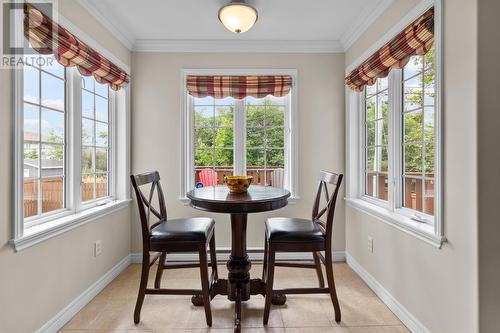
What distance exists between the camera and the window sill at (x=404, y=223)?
5.77ft

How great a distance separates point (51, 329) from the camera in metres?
1.92

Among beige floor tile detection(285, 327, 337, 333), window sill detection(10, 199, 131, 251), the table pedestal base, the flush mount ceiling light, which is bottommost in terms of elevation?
beige floor tile detection(285, 327, 337, 333)

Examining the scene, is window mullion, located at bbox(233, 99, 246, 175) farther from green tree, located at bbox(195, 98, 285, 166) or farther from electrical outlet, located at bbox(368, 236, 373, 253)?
electrical outlet, located at bbox(368, 236, 373, 253)

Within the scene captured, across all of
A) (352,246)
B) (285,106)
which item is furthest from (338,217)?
(285,106)

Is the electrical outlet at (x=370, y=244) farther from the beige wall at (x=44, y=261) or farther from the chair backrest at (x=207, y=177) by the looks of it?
the beige wall at (x=44, y=261)

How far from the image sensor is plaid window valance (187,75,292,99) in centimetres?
323

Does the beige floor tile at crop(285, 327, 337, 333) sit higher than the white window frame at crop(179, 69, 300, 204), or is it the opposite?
the white window frame at crop(179, 69, 300, 204)

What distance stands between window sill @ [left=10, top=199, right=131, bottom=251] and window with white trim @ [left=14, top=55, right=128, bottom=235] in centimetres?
3

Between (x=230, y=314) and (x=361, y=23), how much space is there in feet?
8.90

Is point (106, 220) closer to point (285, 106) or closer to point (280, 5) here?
point (285, 106)

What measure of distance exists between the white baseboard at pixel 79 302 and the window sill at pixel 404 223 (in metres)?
2.40

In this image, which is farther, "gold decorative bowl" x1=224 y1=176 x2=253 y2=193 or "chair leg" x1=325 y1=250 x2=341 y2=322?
"gold decorative bowl" x1=224 y1=176 x2=253 y2=193

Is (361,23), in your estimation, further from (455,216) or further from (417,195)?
(455,216)

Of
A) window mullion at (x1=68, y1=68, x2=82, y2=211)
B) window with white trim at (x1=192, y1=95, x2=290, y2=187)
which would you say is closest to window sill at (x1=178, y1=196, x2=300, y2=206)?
window with white trim at (x1=192, y1=95, x2=290, y2=187)
